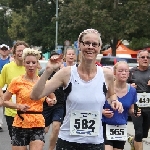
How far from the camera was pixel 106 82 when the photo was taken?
455 centimetres

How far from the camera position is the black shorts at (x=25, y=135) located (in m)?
5.90

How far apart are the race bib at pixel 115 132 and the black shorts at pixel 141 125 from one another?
136 centimetres

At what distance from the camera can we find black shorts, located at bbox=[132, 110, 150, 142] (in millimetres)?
7965

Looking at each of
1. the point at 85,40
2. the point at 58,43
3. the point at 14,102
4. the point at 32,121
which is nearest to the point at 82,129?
the point at 85,40

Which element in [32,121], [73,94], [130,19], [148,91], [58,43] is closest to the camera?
[73,94]

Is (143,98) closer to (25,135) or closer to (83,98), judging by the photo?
(25,135)

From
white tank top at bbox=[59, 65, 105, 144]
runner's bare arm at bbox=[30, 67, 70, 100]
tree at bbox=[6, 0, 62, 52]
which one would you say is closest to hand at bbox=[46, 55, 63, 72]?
runner's bare arm at bbox=[30, 67, 70, 100]

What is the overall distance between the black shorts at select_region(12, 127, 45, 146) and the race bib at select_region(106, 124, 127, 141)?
92cm

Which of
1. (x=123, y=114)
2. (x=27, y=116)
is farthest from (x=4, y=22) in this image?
(x=27, y=116)

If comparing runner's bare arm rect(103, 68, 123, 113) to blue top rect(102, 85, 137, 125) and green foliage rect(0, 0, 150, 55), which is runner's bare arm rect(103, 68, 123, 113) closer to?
blue top rect(102, 85, 137, 125)

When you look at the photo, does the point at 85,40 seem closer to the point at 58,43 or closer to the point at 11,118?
the point at 11,118

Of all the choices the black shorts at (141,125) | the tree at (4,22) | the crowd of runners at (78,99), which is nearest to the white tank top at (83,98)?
the crowd of runners at (78,99)

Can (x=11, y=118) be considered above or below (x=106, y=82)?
below

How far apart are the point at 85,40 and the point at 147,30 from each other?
28273 millimetres
